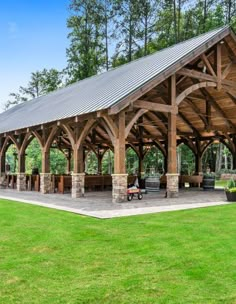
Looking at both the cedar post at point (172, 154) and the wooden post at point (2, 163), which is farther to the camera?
the wooden post at point (2, 163)

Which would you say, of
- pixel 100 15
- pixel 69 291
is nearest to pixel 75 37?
pixel 100 15

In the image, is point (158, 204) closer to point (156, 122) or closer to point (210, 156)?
point (156, 122)

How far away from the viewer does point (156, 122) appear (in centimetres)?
2017

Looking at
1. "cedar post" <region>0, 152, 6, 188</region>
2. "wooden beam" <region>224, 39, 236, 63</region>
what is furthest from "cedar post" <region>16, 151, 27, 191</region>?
"wooden beam" <region>224, 39, 236, 63</region>

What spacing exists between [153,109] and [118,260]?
808 cm

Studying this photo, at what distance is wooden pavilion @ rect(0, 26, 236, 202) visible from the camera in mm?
11320

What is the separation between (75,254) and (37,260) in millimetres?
589

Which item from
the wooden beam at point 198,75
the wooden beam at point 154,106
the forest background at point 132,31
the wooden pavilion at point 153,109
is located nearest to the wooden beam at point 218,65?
the wooden pavilion at point 153,109

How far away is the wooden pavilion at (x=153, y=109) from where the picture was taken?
11320 mm

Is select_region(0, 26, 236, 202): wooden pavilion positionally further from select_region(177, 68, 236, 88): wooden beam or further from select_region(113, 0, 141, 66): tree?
select_region(113, 0, 141, 66): tree

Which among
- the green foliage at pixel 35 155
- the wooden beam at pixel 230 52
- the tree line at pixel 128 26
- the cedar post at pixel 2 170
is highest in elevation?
the tree line at pixel 128 26

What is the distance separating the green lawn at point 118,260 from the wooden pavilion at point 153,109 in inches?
168

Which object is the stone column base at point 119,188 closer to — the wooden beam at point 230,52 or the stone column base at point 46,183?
the stone column base at point 46,183

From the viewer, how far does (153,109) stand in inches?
484
